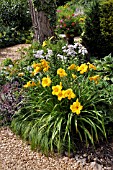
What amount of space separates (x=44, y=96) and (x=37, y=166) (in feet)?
2.67

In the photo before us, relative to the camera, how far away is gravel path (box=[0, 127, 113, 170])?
10.6 ft

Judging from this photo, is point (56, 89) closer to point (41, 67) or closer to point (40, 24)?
point (41, 67)

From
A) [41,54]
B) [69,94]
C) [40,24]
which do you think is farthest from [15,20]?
[69,94]

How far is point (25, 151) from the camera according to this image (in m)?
3.48

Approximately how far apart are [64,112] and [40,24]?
2808 mm

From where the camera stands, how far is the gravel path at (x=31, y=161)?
127 inches

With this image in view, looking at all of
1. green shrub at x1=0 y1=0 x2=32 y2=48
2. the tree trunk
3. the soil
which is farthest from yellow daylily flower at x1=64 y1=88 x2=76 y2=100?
green shrub at x1=0 y1=0 x2=32 y2=48

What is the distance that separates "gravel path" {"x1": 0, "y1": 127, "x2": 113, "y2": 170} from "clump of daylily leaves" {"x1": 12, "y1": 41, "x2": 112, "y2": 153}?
95 mm

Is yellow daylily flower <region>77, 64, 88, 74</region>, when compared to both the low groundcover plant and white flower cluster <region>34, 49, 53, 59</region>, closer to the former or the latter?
the low groundcover plant

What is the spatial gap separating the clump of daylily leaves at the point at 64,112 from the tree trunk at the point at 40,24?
2210 millimetres

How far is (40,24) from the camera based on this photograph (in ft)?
19.2

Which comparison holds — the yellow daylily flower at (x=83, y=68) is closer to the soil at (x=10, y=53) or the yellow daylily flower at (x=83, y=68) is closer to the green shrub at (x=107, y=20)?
the green shrub at (x=107, y=20)

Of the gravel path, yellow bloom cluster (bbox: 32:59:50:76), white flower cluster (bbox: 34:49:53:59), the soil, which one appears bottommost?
the soil

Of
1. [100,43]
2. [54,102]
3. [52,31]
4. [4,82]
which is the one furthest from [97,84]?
[52,31]
